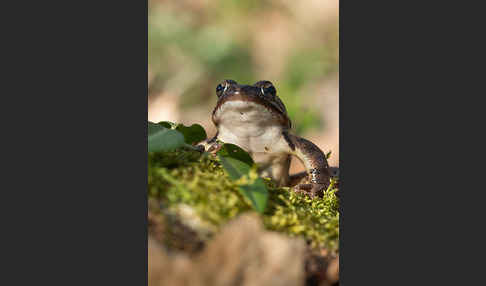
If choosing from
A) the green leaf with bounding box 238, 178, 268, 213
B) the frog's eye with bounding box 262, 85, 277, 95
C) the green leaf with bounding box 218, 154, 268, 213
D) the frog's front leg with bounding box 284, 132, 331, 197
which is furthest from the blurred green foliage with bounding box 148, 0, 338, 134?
the green leaf with bounding box 238, 178, 268, 213

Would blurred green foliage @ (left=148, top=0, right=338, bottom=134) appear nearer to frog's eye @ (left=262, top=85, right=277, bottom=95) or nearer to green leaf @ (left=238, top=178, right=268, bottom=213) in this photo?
frog's eye @ (left=262, top=85, right=277, bottom=95)

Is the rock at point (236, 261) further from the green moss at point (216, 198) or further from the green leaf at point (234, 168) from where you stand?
the green leaf at point (234, 168)

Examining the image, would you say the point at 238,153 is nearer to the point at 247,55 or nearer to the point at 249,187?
the point at 249,187

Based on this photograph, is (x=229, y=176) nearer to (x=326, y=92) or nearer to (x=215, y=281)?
(x=215, y=281)

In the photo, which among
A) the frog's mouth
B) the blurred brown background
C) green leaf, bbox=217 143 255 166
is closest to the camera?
green leaf, bbox=217 143 255 166

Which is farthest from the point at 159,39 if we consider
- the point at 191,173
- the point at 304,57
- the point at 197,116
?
the point at 191,173

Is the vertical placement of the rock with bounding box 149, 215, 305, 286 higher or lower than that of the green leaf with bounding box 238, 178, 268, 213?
lower

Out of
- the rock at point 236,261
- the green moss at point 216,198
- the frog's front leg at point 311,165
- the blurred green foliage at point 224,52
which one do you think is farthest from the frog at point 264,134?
the rock at point 236,261
